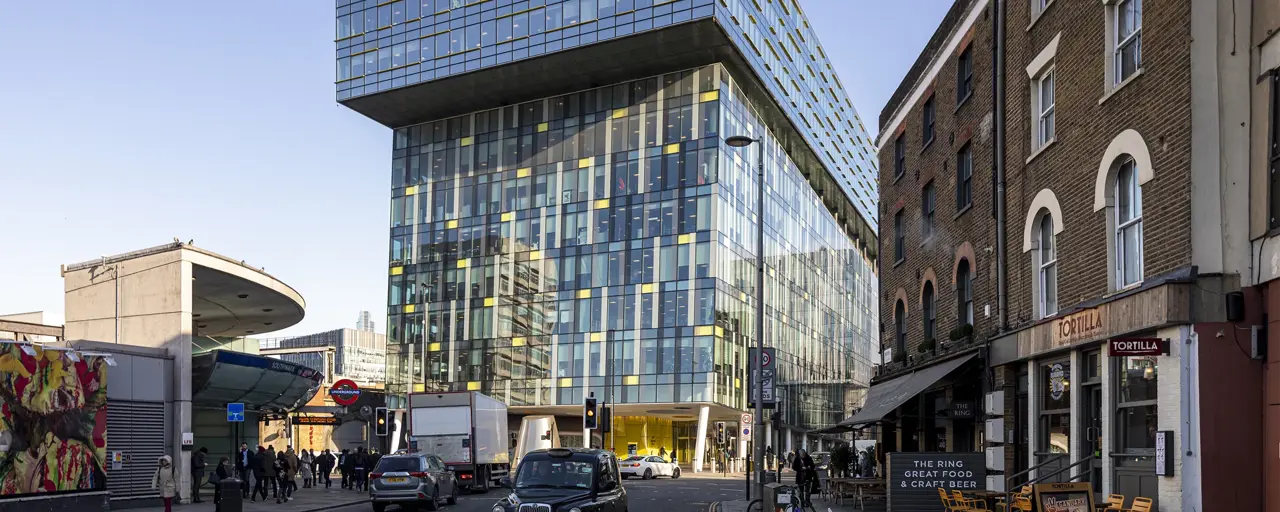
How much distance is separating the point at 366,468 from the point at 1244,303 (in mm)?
31660

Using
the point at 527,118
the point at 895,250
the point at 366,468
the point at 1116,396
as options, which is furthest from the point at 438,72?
the point at 1116,396

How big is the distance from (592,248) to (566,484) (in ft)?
175

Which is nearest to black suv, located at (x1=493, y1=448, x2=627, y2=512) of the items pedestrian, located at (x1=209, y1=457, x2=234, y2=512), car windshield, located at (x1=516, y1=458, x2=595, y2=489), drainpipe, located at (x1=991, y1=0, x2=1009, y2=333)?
car windshield, located at (x1=516, y1=458, x2=595, y2=489)

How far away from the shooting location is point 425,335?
75.9 metres

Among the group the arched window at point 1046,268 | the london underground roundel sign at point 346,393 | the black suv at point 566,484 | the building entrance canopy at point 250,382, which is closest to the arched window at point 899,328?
the arched window at point 1046,268

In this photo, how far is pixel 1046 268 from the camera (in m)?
19.3

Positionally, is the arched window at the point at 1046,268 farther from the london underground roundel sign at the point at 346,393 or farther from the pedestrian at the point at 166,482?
the london underground roundel sign at the point at 346,393

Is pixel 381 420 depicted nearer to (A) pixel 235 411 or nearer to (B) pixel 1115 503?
(A) pixel 235 411

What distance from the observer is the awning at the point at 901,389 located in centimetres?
2300

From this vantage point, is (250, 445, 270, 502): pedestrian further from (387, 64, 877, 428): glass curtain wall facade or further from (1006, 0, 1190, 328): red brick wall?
(387, 64, 877, 428): glass curtain wall facade

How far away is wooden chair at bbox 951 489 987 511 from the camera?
61.5 feet

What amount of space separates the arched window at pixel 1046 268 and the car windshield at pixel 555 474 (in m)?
8.06

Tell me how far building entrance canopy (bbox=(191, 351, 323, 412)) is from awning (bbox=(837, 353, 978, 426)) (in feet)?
58.9

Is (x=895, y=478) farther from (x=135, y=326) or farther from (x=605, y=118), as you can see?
(x=605, y=118)
